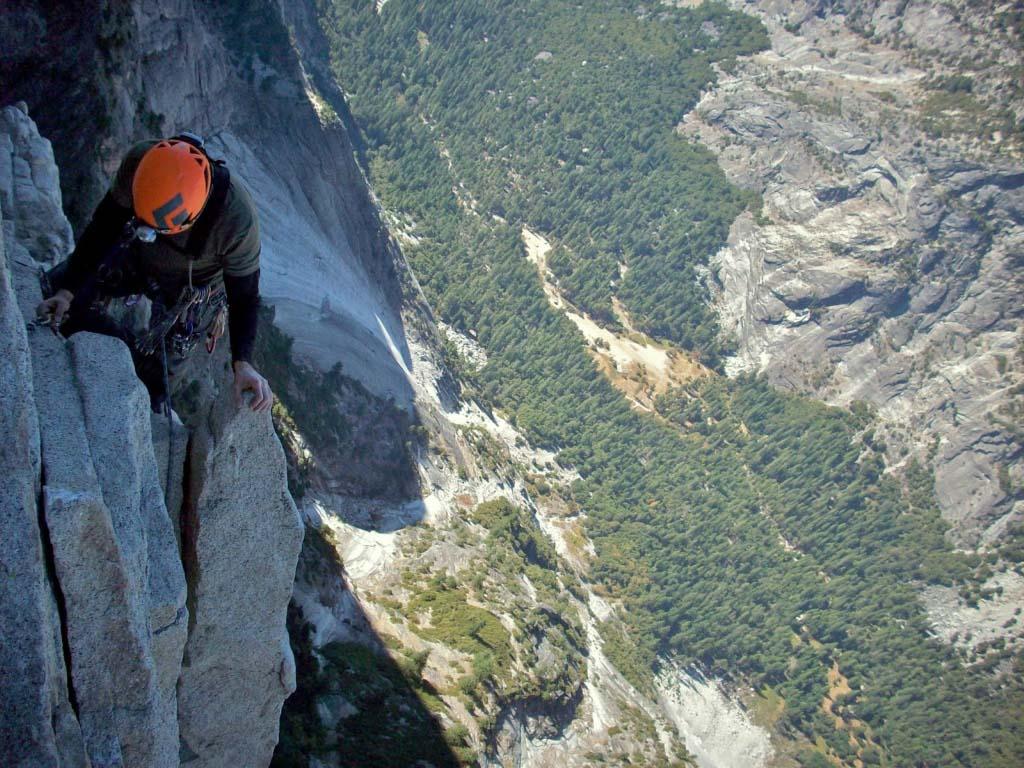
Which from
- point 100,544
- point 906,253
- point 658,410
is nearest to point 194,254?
point 100,544

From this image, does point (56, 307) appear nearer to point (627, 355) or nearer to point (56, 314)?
point (56, 314)

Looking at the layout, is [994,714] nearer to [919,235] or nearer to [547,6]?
[919,235]

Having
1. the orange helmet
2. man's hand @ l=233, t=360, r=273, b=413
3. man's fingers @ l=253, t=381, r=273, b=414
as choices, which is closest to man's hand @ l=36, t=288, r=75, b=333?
the orange helmet

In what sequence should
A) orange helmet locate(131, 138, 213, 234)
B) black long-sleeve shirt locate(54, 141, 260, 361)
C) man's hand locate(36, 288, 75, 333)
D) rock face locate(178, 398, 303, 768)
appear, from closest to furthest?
orange helmet locate(131, 138, 213, 234) < black long-sleeve shirt locate(54, 141, 260, 361) < man's hand locate(36, 288, 75, 333) < rock face locate(178, 398, 303, 768)

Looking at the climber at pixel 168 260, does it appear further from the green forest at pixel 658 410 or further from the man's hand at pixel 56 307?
the green forest at pixel 658 410

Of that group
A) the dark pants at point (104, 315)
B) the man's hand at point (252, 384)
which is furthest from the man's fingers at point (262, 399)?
the dark pants at point (104, 315)

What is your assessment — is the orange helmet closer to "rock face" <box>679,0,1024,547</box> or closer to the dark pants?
the dark pants

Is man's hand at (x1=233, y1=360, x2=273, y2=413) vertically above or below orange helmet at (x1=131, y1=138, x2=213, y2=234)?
below

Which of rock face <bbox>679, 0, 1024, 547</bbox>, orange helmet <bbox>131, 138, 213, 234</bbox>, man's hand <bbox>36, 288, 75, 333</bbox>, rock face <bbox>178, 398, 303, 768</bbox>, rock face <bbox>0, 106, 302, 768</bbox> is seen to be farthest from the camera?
rock face <bbox>679, 0, 1024, 547</bbox>
